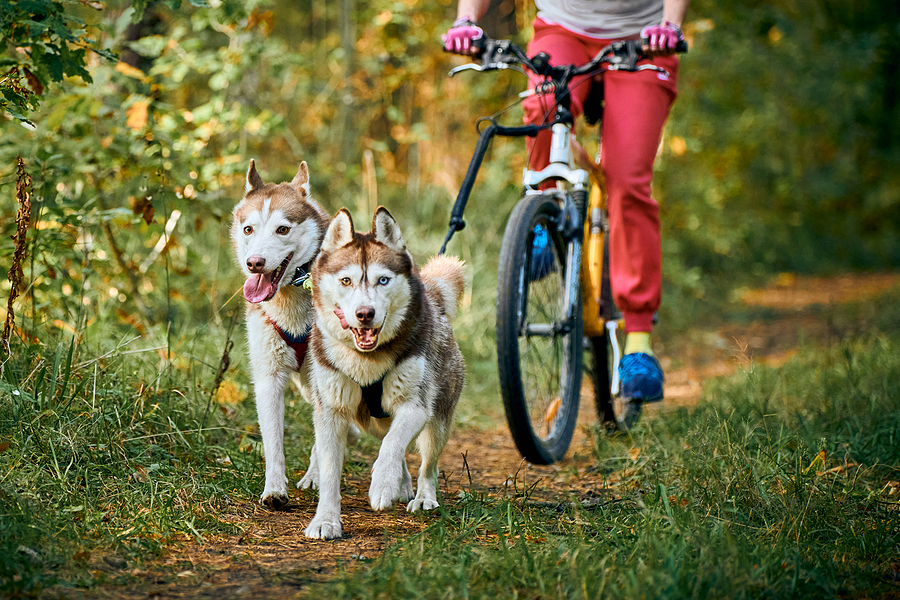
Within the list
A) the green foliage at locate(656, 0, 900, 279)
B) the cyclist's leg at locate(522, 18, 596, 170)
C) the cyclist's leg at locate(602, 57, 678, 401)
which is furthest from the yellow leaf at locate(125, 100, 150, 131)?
the green foliage at locate(656, 0, 900, 279)

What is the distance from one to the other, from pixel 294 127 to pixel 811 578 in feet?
27.6

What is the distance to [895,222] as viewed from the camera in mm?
13133

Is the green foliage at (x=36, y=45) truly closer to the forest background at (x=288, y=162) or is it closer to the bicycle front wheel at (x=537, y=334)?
the forest background at (x=288, y=162)

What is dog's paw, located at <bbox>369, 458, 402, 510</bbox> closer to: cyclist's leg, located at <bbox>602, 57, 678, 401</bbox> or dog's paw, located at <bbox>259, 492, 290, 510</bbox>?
dog's paw, located at <bbox>259, 492, 290, 510</bbox>

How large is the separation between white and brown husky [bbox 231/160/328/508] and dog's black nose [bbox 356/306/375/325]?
1.94 feet

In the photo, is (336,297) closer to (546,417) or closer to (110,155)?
(546,417)

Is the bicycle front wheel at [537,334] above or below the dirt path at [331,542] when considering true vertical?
above

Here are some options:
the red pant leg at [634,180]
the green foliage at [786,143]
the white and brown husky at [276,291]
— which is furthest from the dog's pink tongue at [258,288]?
the green foliage at [786,143]

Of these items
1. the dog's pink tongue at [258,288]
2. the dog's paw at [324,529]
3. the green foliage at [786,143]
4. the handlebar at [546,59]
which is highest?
the green foliage at [786,143]

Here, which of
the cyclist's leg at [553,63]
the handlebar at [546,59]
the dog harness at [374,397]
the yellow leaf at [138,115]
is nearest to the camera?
the dog harness at [374,397]

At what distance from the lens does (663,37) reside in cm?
312

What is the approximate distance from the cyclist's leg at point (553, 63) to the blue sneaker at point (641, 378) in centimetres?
99

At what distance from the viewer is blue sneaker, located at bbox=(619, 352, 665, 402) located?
11.4 feet

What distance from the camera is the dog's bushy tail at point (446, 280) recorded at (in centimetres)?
306
